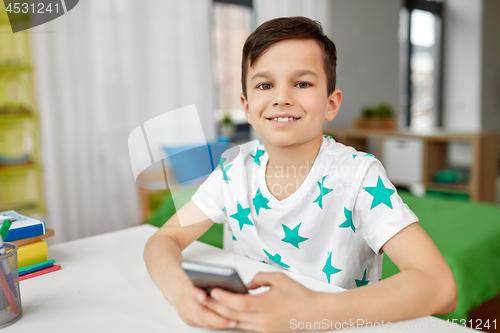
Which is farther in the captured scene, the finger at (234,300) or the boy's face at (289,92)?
the boy's face at (289,92)

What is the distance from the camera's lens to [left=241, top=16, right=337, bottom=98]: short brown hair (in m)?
0.56

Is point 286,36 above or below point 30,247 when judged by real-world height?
above

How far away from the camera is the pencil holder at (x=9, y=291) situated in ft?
1.46

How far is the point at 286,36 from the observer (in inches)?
21.8

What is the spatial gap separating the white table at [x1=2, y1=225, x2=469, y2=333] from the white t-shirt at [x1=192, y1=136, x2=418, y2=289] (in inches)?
2.5

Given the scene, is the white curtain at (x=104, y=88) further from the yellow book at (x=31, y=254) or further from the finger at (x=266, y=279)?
the finger at (x=266, y=279)

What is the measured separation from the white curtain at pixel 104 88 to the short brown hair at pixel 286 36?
4.76 feet

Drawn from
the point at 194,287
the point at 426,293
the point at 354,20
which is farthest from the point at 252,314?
the point at 354,20

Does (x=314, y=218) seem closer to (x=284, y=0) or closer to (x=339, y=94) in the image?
(x=339, y=94)

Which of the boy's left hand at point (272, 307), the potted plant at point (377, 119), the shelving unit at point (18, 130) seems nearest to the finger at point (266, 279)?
the boy's left hand at point (272, 307)

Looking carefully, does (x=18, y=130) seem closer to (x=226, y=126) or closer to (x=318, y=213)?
(x=226, y=126)

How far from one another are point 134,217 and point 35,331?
1730mm

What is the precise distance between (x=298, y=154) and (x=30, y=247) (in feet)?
1.35

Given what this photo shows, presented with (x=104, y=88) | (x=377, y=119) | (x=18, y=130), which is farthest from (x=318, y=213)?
(x=377, y=119)
